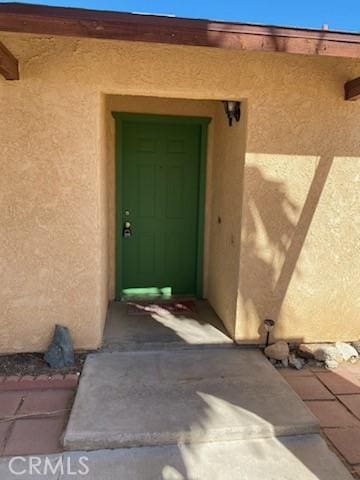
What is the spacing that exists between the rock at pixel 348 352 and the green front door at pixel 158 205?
7.53 feet

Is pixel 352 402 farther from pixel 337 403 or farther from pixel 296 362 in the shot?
pixel 296 362

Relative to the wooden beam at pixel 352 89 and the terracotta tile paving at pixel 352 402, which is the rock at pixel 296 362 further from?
the wooden beam at pixel 352 89

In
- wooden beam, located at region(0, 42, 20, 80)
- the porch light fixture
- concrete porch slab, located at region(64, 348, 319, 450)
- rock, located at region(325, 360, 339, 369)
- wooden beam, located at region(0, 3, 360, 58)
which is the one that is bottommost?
rock, located at region(325, 360, 339, 369)

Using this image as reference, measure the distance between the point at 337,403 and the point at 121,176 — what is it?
3.91 metres

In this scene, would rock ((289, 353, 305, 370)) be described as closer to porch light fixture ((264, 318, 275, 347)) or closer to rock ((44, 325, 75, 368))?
porch light fixture ((264, 318, 275, 347))

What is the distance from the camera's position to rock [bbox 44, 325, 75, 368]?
3.81 metres

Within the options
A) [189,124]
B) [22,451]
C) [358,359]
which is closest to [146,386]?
[22,451]

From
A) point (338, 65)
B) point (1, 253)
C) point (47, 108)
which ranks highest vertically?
point (338, 65)

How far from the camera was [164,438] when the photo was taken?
2812mm

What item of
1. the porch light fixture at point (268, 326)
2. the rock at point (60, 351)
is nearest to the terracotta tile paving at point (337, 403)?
the porch light fixture at point (268, 326)

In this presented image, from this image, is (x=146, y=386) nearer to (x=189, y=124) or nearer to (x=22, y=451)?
(x=22, y=451)

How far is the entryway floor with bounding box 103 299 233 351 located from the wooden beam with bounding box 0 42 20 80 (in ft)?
9.62

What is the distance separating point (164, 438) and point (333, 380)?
78.6 inches

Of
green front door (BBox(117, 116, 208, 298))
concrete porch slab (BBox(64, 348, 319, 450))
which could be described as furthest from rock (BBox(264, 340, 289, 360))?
green front door (BBox(117, 116, 208, 298))
